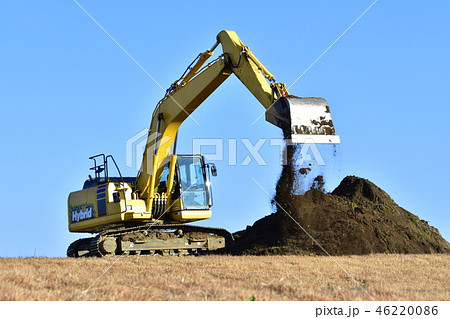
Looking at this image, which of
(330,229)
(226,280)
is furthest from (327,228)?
(226,280)

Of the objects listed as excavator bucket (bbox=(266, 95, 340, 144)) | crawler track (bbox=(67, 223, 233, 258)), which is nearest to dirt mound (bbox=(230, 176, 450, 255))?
crawler track (bbox=(67, 223, 233, 258))

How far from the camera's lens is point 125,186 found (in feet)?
60.2

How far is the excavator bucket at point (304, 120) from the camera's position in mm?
14117

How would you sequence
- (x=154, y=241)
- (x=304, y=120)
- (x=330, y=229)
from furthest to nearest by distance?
(x=330, y=229) → (x=154, y=241) → (x=304, y=120)

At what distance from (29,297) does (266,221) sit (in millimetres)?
13953

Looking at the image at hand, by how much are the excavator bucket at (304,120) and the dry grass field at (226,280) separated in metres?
2.98

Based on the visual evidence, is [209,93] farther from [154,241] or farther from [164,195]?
[154,241]

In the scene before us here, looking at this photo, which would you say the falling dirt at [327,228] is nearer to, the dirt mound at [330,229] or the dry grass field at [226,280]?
the dirt mound at [330,229]

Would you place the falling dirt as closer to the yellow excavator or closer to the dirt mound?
the dirt mound

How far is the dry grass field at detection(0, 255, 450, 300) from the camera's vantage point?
30.0 ft

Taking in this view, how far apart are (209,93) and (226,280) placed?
7355mm

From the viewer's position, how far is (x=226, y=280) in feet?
35.9
